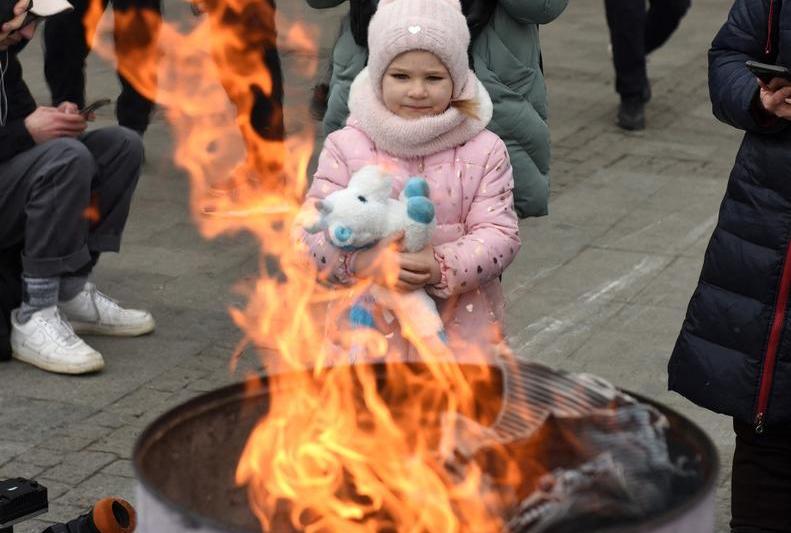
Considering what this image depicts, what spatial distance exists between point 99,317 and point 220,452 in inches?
127

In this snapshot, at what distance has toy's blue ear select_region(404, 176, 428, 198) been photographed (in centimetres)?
411

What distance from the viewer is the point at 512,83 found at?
5215mm

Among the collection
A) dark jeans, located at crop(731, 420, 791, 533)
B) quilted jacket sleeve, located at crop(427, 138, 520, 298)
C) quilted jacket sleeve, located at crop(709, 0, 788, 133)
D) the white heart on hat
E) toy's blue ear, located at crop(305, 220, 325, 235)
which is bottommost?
dark jeans, located at crop(731, 420, 791, 533)

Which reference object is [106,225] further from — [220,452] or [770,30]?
[220,452]

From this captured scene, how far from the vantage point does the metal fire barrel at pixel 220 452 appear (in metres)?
2.79

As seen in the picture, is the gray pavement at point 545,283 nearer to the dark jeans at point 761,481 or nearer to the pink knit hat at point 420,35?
the dark jeans at point 761,481

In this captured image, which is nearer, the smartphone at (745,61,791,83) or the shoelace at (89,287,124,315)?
the smartphone at (745,61,791,83)

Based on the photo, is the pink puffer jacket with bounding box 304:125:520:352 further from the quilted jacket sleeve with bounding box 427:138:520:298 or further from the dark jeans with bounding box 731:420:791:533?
the dark jeans with bounding box 731:420:791:533

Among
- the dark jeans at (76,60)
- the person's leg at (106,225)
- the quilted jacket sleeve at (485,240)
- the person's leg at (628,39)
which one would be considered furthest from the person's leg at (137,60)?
the quilted jacket sleeve at (485,240)

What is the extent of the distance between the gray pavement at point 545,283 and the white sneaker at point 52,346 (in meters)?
0.05

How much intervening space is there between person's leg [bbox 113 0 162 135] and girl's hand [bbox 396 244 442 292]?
4.74 metres

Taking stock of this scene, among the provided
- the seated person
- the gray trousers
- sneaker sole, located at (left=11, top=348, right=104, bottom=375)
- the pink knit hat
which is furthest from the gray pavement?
the pink knit hat

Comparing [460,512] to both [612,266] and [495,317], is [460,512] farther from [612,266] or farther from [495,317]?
[612,266]

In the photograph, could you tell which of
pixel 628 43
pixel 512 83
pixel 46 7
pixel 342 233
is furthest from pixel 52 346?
pixel 628 43
